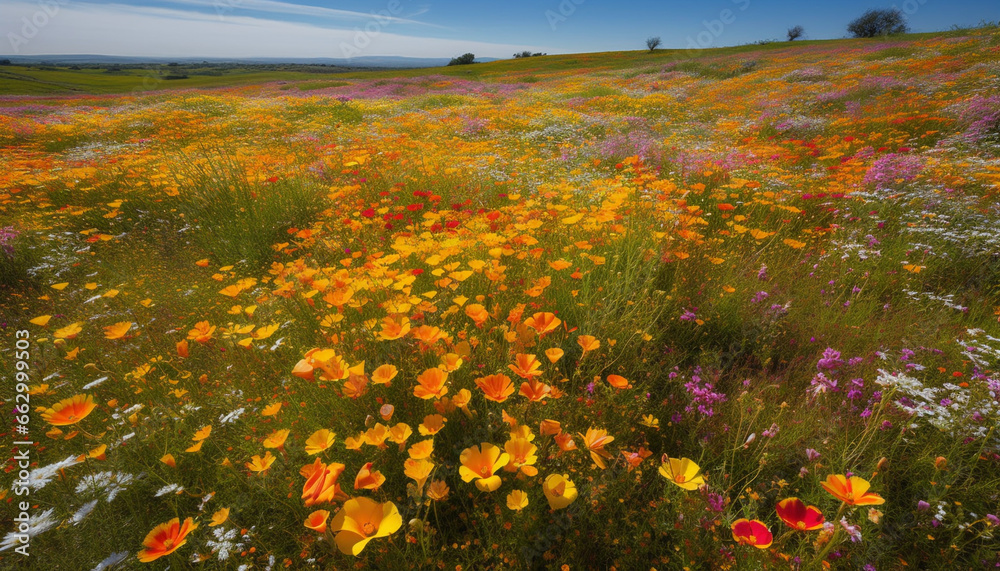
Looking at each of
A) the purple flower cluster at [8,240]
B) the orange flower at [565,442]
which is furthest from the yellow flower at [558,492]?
the purple flower cluster at [8,240]

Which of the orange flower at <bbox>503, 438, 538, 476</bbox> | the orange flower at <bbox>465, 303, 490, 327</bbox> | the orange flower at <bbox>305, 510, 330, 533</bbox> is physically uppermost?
the orange flower at <bbox>465, 303, 490, 327</bbox>

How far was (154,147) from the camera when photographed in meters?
8.21

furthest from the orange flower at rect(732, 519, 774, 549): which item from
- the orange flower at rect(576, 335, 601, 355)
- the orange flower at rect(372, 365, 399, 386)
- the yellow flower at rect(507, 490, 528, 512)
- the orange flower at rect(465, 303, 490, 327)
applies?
the orange flower at rect(372, 365, 399, 386)

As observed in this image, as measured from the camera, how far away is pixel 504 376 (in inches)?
54.7

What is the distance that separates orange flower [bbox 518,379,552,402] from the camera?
1.37 metres

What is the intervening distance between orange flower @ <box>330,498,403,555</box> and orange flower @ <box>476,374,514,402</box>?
0.48 meters

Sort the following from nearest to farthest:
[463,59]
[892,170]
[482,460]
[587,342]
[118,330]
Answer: [482,460]
[587,342]
[118,330]
[892,170]
[463,59]

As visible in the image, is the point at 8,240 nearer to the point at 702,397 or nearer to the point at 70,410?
the point at 70,410

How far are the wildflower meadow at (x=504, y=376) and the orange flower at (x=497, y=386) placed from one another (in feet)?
0.05

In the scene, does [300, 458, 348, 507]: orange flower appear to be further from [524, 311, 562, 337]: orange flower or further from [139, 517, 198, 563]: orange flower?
[524, 311, 562, 337]: orange flower

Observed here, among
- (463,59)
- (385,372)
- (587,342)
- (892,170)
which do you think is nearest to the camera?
(385,372)

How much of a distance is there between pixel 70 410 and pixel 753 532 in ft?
8.76

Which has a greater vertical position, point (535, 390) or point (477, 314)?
point (477, 314)

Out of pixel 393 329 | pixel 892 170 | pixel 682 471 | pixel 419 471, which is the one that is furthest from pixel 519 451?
pixel 892 170
